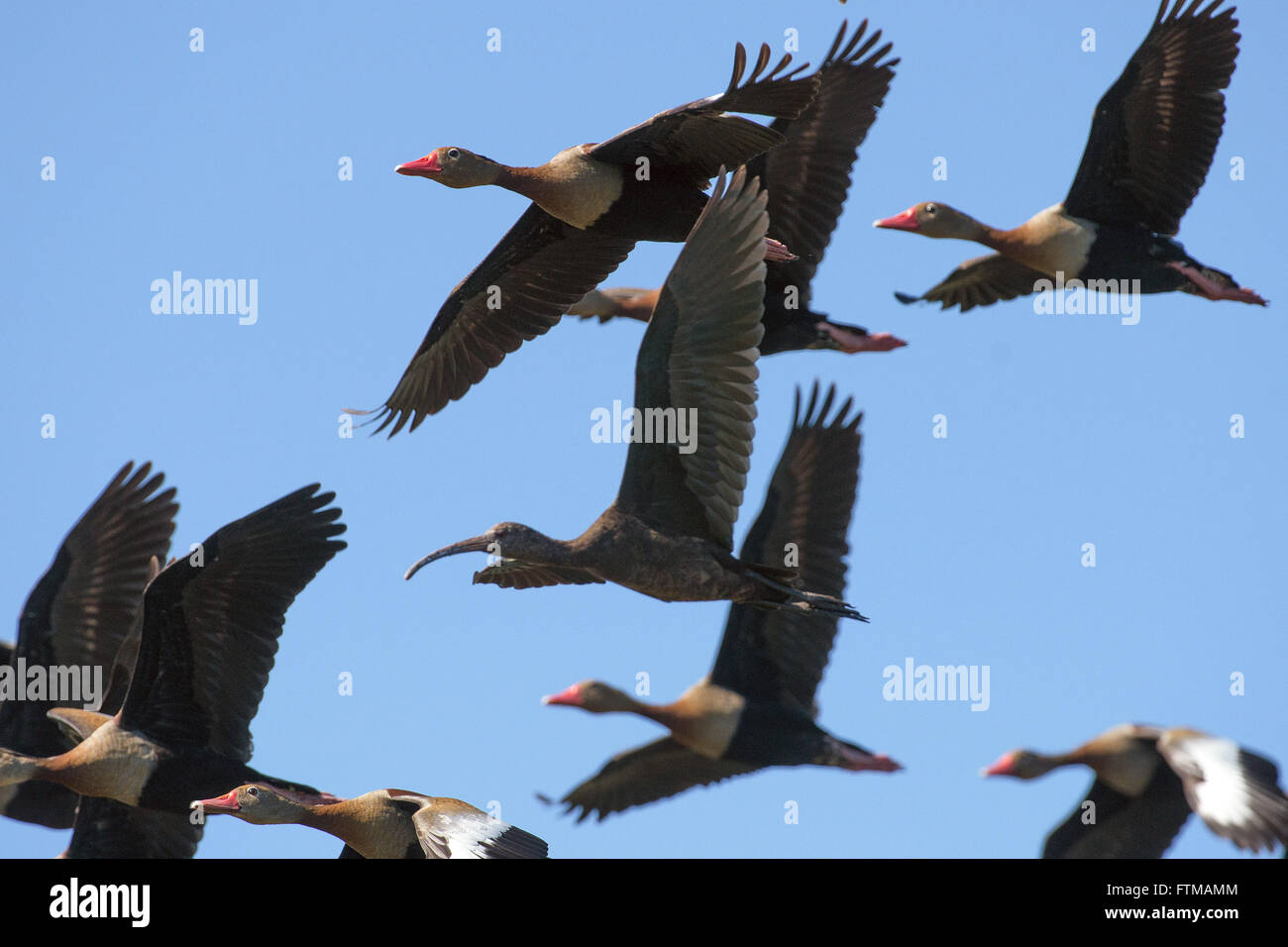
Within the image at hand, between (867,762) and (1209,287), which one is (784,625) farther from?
(1209,287)

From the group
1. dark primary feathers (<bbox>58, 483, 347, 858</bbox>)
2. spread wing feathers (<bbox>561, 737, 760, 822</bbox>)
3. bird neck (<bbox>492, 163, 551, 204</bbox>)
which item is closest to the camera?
dark primary feathers (<bbox>58, 483, 347, 858</bbox>)

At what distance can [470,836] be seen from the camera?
1024 cm

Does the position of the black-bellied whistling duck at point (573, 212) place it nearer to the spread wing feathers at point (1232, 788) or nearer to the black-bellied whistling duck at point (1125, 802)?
the black-bellied whistling duck at point (1125, 802)

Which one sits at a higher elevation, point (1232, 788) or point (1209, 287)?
point (1209, 287)

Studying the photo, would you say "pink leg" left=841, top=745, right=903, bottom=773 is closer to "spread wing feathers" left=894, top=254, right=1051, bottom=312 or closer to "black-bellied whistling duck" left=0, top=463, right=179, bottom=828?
"spread wing feathers" left=894, top=254, right=1051, bottom=312

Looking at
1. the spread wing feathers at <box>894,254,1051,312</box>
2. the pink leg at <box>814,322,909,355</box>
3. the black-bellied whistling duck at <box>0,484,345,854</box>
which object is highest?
the spread wing feathers at <box>894,254,1051,312</box>

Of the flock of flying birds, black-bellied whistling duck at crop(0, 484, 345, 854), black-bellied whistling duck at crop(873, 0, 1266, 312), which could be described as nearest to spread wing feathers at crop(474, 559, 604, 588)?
the flock of flying birds

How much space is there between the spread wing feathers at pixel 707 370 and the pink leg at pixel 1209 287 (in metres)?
4.74

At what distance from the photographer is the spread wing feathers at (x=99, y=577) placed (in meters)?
14.5

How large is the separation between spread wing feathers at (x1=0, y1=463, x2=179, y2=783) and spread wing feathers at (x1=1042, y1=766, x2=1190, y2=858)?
6.84m

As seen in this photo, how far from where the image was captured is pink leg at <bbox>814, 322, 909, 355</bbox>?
46.3 ft

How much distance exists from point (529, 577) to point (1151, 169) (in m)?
5.29

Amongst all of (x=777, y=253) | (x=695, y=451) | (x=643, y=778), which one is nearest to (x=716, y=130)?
(x=777, y=253)
